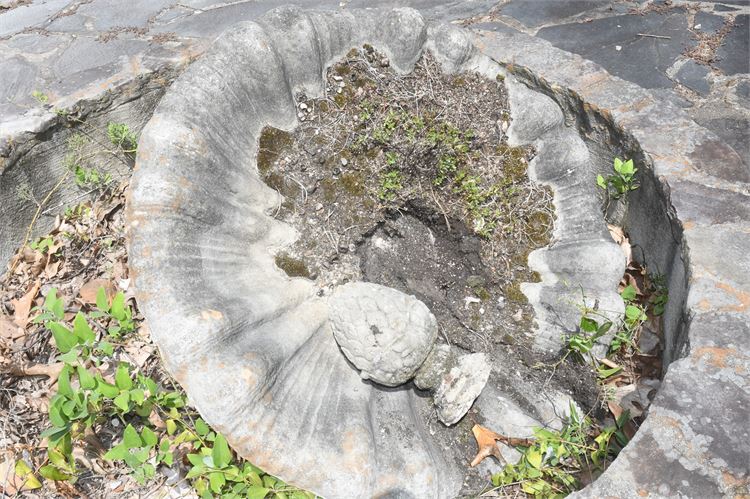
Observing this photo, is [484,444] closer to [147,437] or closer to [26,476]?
[147,437]

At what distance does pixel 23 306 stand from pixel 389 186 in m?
2.04

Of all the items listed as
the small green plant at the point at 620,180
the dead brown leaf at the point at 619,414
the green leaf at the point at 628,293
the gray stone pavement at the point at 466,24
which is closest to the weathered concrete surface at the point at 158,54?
the gray stone pavement at the point at 466,24

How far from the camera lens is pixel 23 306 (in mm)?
2814

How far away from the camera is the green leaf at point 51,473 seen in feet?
6.75

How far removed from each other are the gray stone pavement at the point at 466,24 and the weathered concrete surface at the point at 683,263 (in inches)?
20.9

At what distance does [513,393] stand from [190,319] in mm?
1310

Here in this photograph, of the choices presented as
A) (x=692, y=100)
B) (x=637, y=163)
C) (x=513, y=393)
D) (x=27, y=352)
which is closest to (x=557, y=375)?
(x=513, y=393)

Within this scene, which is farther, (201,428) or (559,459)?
(201,428)

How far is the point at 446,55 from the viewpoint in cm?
254

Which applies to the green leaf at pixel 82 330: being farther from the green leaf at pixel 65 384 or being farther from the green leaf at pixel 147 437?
the green leaf at pixel 147 437

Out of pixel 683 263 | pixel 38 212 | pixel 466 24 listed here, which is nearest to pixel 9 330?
pixel 38 212

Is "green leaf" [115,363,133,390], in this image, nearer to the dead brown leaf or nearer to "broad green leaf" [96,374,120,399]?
"broad green leaf" [96,374,120,399]

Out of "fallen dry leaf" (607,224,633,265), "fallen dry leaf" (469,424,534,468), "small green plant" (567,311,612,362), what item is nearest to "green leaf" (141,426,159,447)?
"fallen dry leaf" (469,424,534,468)

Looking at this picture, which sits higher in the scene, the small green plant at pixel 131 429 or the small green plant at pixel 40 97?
the small green plant at pixel 40 97
